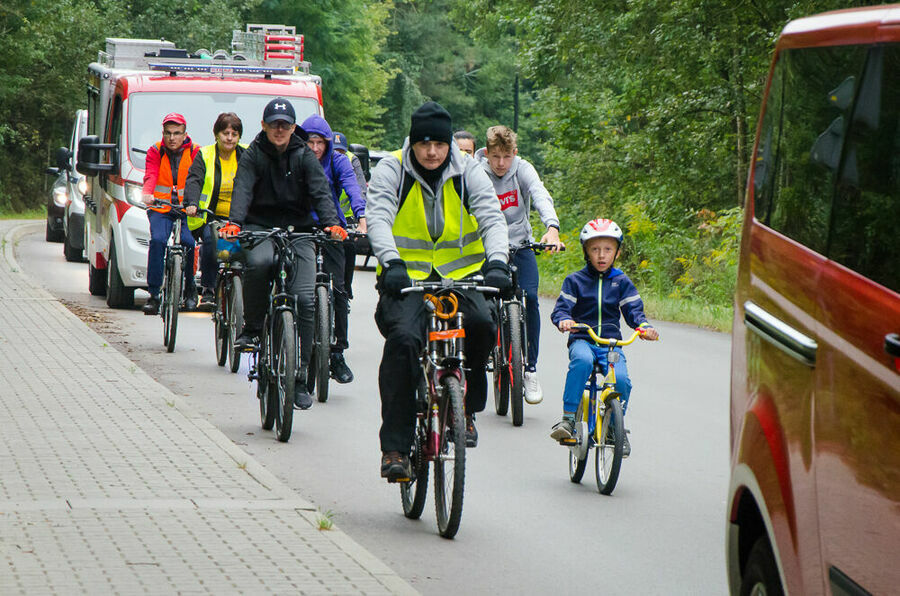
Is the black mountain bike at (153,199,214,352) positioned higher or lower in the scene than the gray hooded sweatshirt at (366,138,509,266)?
lower

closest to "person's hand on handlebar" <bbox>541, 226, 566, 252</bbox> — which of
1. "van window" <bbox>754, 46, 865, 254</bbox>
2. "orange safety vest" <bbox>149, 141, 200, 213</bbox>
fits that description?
"orange safety vest" <bbox>149, 141, 200, 213</bbox>

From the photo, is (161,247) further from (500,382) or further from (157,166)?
(500,382)

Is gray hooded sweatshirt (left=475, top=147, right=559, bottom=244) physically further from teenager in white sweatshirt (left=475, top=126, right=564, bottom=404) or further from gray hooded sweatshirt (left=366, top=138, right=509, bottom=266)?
gray hooded sweatshirt (left=366, top=138, right=509, bottom=266)

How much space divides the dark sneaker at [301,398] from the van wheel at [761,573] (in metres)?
5.25

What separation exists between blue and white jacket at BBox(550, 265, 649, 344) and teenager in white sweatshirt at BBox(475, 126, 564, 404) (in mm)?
2294

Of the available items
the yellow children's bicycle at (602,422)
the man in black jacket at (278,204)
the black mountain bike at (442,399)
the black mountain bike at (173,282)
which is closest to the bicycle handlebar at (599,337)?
the yellow children's bicycle at (602,422)

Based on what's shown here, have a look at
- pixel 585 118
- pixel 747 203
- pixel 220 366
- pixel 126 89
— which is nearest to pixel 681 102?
pixel 585 118

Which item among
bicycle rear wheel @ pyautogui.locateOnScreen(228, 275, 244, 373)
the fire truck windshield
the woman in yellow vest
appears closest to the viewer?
bicycle rear wheel @ pyautogui.locateOnScreen(228, 275, 244, 373)

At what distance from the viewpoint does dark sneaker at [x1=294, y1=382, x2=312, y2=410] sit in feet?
29.9

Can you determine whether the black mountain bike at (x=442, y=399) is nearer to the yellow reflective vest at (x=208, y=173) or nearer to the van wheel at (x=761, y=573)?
the van wheel at (x=761, y=573)

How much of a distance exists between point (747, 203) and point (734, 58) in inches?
746

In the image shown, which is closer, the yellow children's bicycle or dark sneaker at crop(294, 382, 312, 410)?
the yellow children's bicycle

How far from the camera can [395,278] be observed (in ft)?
21.3

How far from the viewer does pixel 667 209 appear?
26016 millimetres
